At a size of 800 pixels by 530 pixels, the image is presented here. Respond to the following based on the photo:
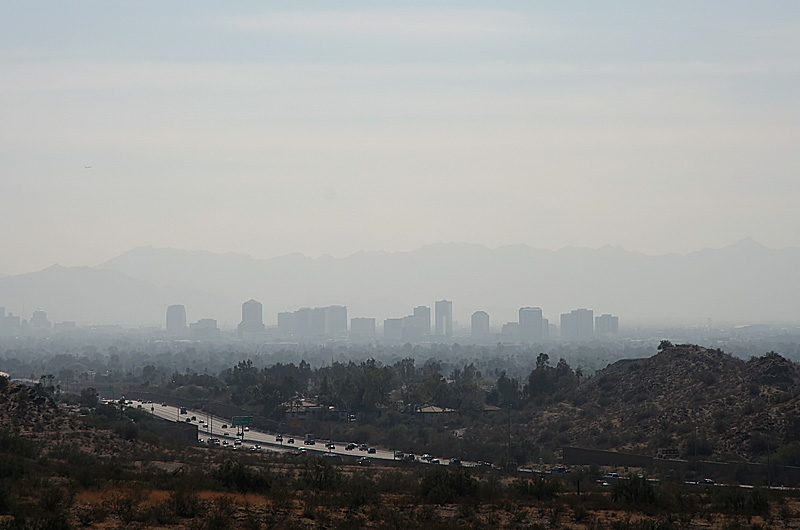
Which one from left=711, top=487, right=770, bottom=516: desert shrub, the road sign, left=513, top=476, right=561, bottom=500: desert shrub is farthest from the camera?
the road sign

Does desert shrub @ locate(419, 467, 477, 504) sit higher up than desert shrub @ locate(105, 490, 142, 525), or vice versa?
desert shrub @ locate(105, 490, 142, 525)

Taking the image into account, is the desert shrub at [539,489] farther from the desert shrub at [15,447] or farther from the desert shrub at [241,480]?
the desert shrub at [15,447]

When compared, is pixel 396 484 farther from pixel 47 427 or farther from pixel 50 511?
pixel 47 427

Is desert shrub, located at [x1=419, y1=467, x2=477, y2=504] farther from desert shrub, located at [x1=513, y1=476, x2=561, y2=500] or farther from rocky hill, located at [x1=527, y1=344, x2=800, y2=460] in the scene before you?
rocky hill, located at [x1=527, y1=344, x2=800, y2=460]

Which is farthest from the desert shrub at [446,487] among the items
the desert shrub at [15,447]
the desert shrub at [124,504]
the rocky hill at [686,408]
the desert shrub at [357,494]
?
the rocky hill at [686,408]

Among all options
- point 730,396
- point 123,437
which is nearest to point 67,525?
point 123,437

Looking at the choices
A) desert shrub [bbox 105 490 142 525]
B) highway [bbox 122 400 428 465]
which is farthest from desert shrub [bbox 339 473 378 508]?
highway [bbox 122 400 428 465]

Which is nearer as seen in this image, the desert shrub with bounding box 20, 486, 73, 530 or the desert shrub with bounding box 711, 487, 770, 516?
the desert shrub with bounding box 20, 486, 73, 530

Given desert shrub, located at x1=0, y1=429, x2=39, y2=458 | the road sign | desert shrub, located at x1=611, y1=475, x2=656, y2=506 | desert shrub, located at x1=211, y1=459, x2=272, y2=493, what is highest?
desert shrub, located at x1=0, y1=429, x2=39, y2=458
